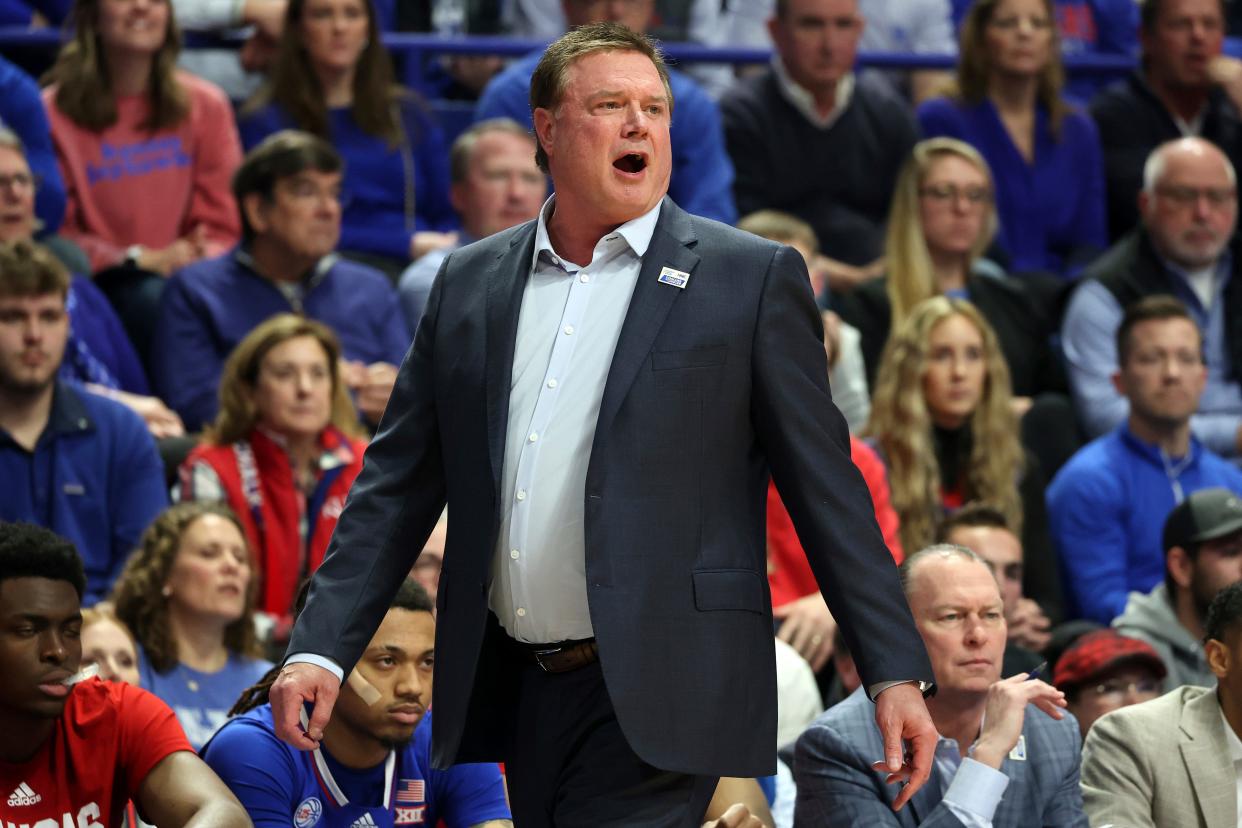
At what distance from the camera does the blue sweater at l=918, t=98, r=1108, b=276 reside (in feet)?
26.7

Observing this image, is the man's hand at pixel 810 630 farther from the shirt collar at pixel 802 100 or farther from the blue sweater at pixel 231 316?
the shirt collar at pixel 802 100

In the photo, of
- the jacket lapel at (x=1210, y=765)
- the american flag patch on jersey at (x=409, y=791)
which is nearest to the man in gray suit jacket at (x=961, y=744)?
the jacket lapel at (x=1210, y=765)

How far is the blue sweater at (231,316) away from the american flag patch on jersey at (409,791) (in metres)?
2.63

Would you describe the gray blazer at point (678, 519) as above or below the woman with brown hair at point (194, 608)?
above

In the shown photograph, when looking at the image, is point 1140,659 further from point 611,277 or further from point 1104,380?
point 611,277

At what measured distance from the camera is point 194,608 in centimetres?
545

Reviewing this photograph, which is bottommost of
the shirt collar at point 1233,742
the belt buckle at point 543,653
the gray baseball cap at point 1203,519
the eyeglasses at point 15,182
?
the shirt collar at point 1233,742

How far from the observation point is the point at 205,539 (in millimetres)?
5465

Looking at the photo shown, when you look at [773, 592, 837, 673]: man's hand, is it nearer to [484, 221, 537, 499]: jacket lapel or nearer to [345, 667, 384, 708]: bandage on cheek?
[345, 667, 384, 708]: bandage on cheek

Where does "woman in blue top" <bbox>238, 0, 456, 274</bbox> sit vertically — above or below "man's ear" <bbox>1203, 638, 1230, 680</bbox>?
above

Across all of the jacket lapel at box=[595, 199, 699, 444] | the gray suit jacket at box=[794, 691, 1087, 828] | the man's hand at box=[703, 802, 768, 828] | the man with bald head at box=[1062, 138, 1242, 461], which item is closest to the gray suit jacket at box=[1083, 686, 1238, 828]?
the gray suit jacket at box=[794, 691, 1087, 828]

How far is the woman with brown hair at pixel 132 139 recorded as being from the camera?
7004 millimetres

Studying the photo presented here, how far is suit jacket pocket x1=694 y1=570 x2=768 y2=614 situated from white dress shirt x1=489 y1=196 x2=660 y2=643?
179 millimetres

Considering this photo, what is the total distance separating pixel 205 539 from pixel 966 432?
257 centimetres
